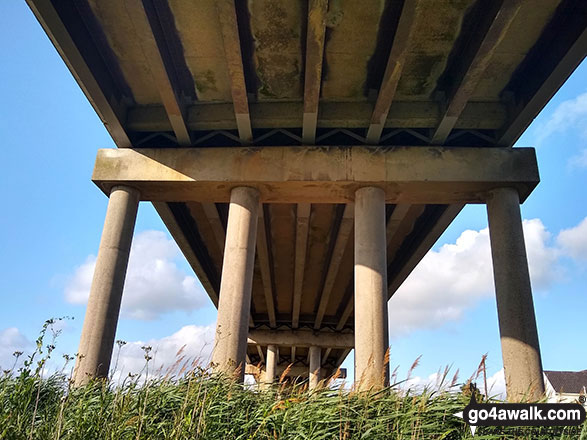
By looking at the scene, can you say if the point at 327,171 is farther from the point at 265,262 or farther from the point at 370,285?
the point at 265,262

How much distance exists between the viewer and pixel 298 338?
27.9m

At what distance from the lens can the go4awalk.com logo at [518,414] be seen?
168 inches

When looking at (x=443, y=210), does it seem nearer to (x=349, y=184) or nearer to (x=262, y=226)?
(x=349, y=184)

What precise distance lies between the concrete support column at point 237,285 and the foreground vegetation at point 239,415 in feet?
10.3

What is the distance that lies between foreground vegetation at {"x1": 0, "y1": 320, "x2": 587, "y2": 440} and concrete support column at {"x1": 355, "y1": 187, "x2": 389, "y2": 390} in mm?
3193

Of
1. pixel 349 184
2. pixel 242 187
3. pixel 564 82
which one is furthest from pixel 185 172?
pixel 564 82

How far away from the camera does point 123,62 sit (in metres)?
9.75

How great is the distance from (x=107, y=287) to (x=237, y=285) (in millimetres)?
2970

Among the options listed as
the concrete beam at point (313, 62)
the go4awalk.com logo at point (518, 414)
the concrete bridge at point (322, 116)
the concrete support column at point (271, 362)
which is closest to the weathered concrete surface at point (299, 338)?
the concrete support column at point (271, 362)

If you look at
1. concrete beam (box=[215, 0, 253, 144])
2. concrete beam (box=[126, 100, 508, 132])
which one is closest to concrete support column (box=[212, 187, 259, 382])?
concrete beam (box=[215, 0, 253, 144])

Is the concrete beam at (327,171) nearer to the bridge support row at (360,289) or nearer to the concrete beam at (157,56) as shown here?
the bridge support row at (360,289)

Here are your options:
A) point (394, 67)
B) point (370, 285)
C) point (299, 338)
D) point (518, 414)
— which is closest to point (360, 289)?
point (370, 285)

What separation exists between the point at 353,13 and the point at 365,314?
236 inches

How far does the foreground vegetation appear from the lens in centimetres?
477
